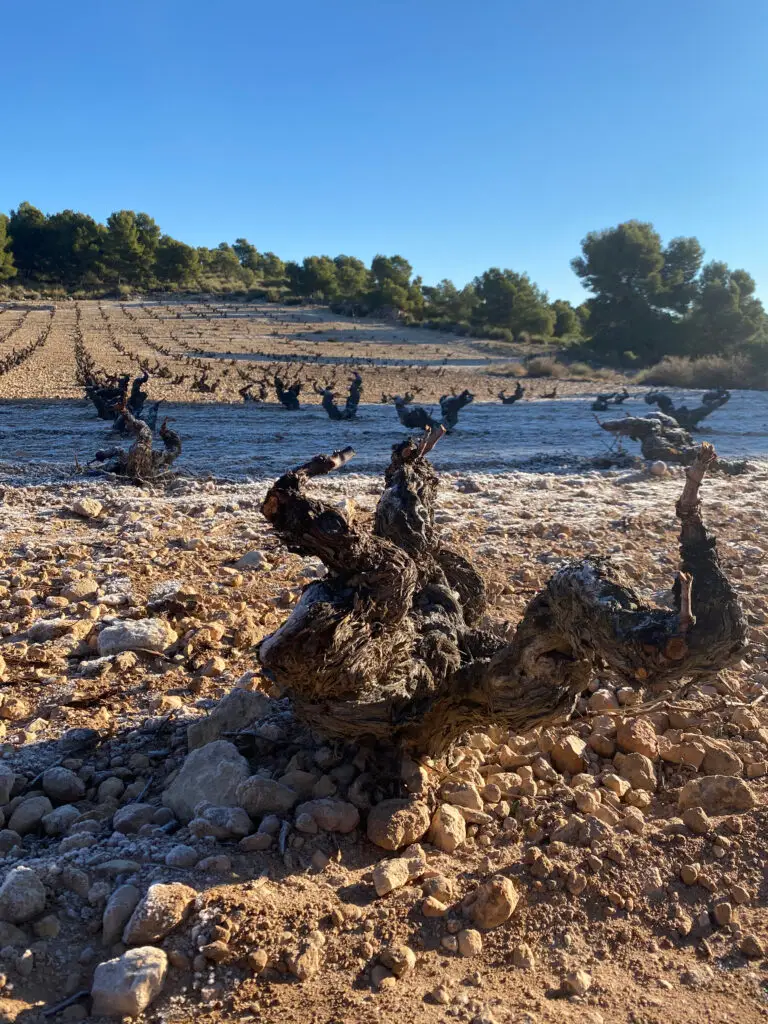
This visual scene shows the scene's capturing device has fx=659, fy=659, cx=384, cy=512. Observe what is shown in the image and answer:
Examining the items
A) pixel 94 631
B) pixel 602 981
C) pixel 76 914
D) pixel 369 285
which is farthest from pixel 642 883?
pixel 369 285

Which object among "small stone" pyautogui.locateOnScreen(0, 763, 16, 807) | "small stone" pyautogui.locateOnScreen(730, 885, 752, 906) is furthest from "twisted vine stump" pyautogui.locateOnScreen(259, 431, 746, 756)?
"small stone" pyautogui.locateOnScreen(0, 763, 16, 807)

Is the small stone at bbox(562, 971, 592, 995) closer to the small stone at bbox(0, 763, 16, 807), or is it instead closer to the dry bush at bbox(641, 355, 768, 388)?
the small stone at bbox(0, 763, 16, 807)

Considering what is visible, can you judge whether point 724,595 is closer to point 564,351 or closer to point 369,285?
point 564,351

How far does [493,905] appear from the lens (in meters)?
1.97

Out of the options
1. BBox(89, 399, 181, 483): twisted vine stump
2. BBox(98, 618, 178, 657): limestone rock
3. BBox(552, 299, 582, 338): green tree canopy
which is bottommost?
BBox(98, 618, 178, 657): limestone rock

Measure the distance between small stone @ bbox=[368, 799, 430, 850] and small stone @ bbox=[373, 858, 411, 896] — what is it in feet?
0.28

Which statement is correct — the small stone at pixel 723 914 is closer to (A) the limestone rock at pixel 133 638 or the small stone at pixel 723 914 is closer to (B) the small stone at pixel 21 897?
(B) the small stone at pixel 21 897

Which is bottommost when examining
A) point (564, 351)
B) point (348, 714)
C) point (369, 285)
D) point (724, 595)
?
point (348, 714)

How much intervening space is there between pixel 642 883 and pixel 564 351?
3189cm

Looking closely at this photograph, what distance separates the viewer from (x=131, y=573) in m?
4.49

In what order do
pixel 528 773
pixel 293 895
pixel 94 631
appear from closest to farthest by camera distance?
1. pixel 293 895
2. pixel 528 773
3. pixel 94 631

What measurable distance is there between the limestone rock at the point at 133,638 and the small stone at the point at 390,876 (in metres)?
1.81

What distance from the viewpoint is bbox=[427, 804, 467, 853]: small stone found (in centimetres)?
226

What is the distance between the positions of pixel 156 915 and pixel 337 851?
2.01ft
